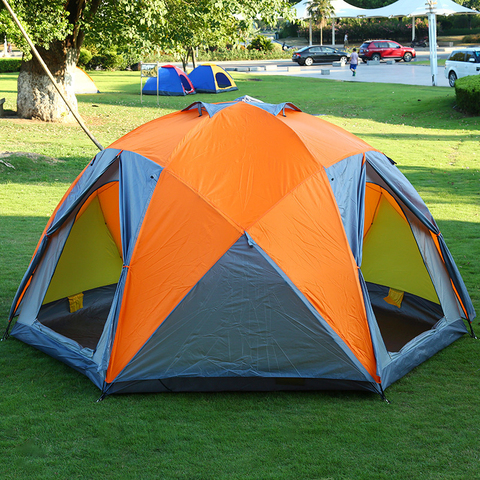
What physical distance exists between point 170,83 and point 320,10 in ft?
95.3

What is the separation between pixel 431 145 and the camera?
46.6ft

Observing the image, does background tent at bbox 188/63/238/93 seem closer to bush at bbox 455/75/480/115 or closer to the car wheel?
the car wheel

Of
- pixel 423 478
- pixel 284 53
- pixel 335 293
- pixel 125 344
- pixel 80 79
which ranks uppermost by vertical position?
pixel 284 53

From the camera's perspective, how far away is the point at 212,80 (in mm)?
25797

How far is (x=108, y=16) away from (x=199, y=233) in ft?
40.6

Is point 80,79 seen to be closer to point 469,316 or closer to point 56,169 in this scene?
point 56,169

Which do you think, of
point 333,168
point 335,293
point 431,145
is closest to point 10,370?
point 335,293

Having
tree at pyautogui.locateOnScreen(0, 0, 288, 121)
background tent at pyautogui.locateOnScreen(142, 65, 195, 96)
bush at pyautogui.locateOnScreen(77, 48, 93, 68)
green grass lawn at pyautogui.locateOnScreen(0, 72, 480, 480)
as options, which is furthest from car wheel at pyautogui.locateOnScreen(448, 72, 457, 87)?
bush at pyautogui.locateOnScreen(77, 48, 93, 68)

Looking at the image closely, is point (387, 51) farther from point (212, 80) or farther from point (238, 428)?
point (238, 428)

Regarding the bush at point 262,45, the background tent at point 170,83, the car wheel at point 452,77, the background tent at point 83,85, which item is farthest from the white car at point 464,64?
the bush at point 262,45

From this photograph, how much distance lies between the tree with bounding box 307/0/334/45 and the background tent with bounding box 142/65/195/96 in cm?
2705

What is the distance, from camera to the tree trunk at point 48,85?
15312mm

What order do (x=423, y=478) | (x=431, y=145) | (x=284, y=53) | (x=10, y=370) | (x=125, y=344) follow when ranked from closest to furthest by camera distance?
(x=423, y=478), (x=125, y=344), (x=10, y=370), (x=431, y=145), (x=284, y=53)

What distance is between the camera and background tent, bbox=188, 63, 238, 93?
25.8 metres
